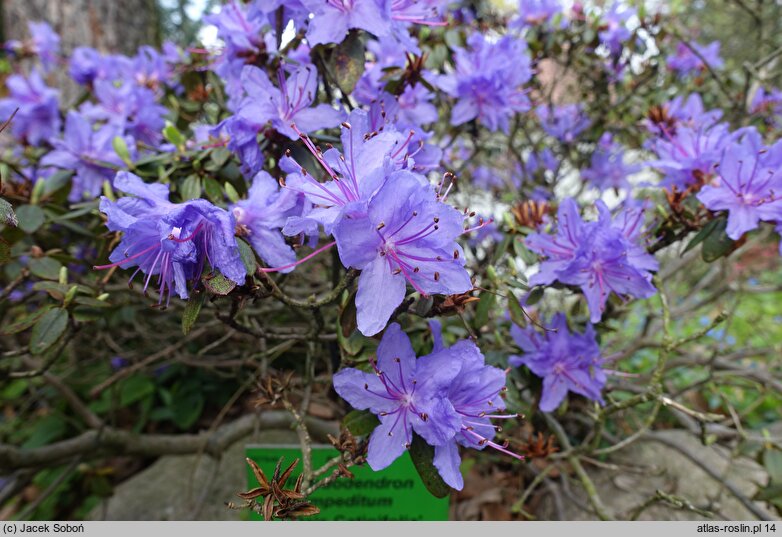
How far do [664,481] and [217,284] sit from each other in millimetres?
1743

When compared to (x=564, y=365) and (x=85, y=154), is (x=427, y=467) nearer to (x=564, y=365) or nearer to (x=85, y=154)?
(x=564, y=365)

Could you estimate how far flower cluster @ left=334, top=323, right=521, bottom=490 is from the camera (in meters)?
0.88

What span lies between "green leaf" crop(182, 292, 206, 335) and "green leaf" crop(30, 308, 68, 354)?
406 millimetres

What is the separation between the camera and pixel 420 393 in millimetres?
A: 897

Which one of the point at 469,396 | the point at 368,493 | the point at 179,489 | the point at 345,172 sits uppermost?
the point at 345,172

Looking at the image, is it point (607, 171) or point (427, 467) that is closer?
point (427, 467)

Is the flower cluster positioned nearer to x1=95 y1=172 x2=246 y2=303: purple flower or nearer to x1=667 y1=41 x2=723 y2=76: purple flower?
x1=95 y1=172 x2=246 y2=303: purple flower

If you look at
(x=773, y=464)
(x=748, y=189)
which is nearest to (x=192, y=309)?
(x=748, y=189)

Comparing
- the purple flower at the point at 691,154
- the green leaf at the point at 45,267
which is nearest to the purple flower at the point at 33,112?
the green leaf at the point at 45,267

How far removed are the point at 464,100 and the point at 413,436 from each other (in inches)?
35.2

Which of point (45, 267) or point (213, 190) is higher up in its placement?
point (213, 190)

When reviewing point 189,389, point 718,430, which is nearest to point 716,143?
point 718,430

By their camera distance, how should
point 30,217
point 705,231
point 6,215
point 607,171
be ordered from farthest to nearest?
point 607,171
point 30,217
point 705,231
point 6,215

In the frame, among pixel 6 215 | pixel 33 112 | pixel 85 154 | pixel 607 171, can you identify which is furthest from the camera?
pixel 607 171
